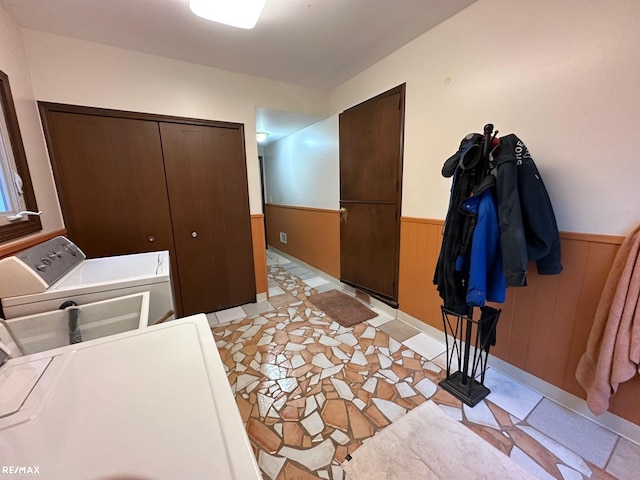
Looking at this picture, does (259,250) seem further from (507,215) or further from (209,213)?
(507,215)

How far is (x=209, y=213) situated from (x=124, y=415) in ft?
7.36

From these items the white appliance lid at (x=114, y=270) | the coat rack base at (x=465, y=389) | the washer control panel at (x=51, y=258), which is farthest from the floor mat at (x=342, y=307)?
the washer control panel at (x=51, y=258)

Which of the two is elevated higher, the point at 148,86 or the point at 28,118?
the point at 148,86

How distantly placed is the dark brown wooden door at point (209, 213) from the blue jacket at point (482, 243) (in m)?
2.19

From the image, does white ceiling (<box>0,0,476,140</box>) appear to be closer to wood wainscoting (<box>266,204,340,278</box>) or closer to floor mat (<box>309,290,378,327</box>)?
wood wainscoting (<box>266,204,340,278</box>)

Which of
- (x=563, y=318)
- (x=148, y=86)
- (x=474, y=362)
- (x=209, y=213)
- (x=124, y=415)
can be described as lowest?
(x=474, y=362)

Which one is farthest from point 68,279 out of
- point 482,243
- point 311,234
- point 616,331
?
point 311,234

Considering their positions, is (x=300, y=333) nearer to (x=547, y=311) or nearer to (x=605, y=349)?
(x=547, y=311)

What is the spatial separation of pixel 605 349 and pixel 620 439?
0.52 meters

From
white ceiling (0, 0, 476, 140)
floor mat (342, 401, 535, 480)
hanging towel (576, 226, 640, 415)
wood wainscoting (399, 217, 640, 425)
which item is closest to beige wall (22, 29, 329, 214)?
white ceiling (0, 0, 476, 140)

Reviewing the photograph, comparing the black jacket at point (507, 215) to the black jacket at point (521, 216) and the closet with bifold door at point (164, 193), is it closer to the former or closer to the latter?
the black jacket at point (521, 216)

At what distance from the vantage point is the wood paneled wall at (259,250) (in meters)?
2.87

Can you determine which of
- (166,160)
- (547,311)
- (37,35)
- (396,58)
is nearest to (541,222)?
(547,311)

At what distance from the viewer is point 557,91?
1.37m
